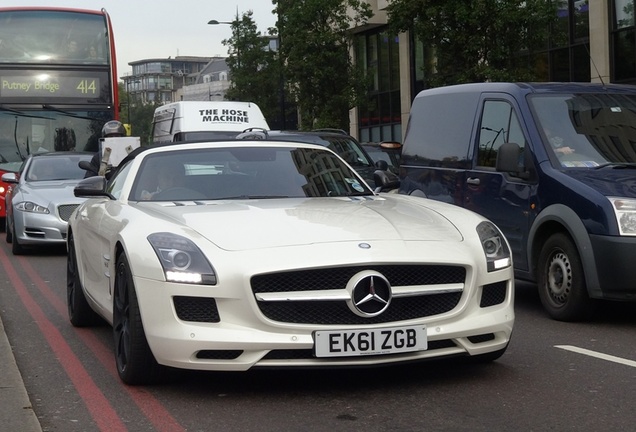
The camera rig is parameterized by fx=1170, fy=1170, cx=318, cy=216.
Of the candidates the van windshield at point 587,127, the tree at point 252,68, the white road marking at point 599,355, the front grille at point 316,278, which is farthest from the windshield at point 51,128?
the tree at point 252,68

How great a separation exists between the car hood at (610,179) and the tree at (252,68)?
140 ft

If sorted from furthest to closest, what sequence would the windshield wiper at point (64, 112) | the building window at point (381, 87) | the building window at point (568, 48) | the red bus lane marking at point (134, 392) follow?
the building window at point (381, 87) < the building window at point (568, 48) < the windshield wiper at point (64, 112) < the red bus lane marking at point (134, 392)

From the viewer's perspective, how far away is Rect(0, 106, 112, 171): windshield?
21.4m

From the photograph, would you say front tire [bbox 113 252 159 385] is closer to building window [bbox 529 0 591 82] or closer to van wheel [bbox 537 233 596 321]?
van wheel [bbox 537 233 596 321]

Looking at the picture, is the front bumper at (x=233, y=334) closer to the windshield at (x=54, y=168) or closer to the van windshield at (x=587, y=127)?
the van windshield at (x=587, y=127)

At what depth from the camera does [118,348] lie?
6492 mm

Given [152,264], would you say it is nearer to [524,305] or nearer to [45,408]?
[45,408]

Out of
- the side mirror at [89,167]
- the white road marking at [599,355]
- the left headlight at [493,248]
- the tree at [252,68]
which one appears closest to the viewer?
the left headlight at [493,248]

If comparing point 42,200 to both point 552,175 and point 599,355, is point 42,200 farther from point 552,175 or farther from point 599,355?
point 599,355

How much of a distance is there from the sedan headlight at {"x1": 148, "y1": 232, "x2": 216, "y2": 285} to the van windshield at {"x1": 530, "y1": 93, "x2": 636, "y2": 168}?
4.02 m

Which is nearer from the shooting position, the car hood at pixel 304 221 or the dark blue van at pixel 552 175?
the car hood at pixel 304 221

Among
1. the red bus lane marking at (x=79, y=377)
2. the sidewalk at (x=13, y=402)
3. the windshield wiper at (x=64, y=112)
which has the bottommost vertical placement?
the red bus lane marking at (x=79, y=377)

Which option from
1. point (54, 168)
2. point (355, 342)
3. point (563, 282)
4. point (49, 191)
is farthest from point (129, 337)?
point (54, 168)

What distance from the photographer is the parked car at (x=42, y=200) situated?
631 inches
